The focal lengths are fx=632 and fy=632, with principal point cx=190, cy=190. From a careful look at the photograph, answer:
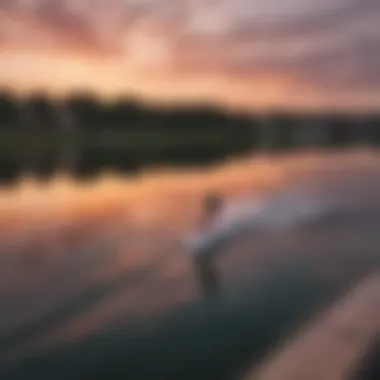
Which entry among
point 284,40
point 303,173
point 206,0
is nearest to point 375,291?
point 284,40

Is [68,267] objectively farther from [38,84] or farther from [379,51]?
[379,51]

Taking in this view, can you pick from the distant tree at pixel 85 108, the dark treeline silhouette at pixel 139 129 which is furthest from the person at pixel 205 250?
the distant tree at pixel 85 108

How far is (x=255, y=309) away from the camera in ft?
4.37

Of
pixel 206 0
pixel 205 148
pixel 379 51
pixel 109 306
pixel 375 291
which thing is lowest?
pixel 375 291

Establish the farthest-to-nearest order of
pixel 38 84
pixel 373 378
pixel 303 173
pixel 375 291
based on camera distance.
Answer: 1. pixel 303 173
2. pixel 38 84
3. pixel 375 291
4. pixel 373 378

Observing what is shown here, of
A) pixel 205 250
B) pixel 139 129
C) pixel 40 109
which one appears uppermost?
pixel 40 109

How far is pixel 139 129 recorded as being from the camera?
7.21 feet

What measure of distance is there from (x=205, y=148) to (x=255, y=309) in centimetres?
123

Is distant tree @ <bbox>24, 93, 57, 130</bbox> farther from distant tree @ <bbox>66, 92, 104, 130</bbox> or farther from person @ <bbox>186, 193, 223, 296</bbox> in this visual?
person @ <bbox>186, 193, 223, 296</bbox>

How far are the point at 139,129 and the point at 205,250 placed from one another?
713 mm

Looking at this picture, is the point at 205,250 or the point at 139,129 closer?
the point at 205,250

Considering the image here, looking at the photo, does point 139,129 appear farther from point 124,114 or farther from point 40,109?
point 40,109

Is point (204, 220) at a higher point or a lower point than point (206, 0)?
lower

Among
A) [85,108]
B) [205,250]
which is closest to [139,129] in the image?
[85,108]
